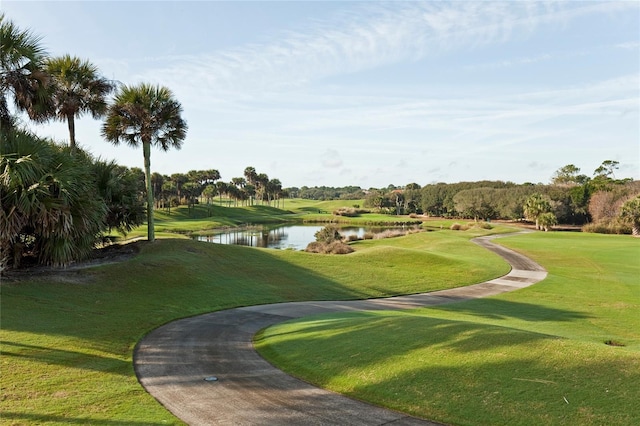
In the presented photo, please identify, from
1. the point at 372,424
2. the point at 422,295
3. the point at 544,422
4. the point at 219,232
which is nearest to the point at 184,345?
the point at 372,424

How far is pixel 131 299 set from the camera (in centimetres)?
1747

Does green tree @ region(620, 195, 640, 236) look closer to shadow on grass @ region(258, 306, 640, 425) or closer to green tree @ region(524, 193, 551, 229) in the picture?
green tree @ region(524, 193, 551, 229)

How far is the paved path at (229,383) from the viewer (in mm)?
7714

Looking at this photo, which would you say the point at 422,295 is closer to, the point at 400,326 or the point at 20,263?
the point at 400,326

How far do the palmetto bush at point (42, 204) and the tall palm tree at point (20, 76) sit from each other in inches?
60.4

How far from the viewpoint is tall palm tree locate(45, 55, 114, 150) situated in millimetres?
23969

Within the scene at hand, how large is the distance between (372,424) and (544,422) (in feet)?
9.10

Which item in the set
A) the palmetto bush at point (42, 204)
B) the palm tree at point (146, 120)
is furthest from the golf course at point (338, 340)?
the palm tree at point (146, 120)

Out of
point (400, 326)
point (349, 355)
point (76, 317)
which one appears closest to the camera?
point (349, 355)

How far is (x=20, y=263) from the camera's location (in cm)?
1881

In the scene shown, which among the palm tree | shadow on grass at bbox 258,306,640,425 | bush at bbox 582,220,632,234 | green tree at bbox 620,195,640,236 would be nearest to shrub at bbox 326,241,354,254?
the palm tree

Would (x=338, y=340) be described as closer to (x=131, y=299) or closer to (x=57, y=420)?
(x=57, y=420)

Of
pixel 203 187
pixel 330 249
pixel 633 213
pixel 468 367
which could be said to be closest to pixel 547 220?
pixel 633 213

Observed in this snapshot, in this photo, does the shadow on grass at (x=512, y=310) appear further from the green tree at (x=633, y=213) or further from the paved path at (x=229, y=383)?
the green tree at (x=633, y=213)
